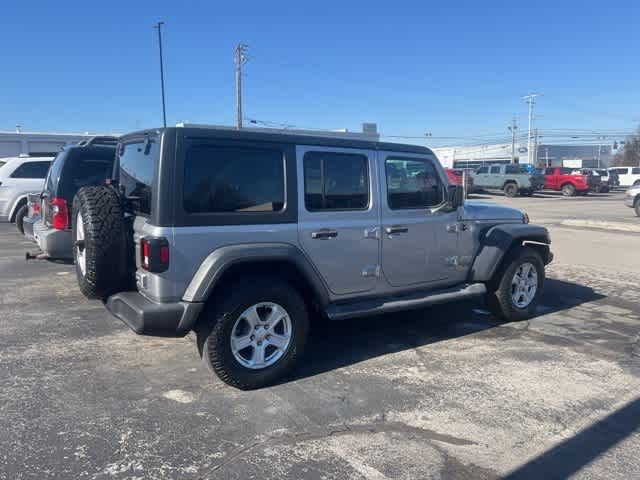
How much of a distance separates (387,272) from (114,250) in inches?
91.5

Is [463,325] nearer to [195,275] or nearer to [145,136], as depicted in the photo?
[195,275]

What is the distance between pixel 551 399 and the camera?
406 cm

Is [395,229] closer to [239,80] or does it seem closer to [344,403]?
[344,403]

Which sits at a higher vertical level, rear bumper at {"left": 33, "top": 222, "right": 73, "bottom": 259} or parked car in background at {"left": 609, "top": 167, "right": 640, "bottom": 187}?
parked car in background at {"left": 609, "top": 167, "right": 640, "bottom": 187}

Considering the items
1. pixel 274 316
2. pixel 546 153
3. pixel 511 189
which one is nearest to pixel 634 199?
pixel 511 189

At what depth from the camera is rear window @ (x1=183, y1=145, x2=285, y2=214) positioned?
153 inches

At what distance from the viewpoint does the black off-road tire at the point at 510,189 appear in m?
31.1

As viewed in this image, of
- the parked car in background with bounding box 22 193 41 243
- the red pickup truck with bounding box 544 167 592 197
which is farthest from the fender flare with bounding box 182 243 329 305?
the red pickup truck with bounding box 544 167 592 197

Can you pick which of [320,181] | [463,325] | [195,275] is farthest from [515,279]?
[195,275]

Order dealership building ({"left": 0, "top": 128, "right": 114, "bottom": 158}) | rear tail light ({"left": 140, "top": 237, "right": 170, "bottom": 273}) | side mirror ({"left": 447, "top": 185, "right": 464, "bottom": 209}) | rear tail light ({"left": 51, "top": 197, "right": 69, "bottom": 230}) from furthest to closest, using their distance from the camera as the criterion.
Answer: dealership building ({"left": 0, "top": 128, "right": 114, "bottom": 158})
rear tail light ({"left": 51, "top": 197, "right": 69, "bottom": 230})
side mirror ({"left": 447, "top": 185, "right": 464, "bottom": 209})
rear tail light ({"left": 140, "top": 237, "right": 170, "bottom": 273})

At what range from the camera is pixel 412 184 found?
5176 mm

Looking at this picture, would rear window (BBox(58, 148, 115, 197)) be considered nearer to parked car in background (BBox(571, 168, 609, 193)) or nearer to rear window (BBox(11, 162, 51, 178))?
rear window (BBox(11, 162, 51, 178))

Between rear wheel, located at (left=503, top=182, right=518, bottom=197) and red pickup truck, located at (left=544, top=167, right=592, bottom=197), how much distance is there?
143 inches

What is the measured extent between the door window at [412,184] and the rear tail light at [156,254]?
2.10 metres
